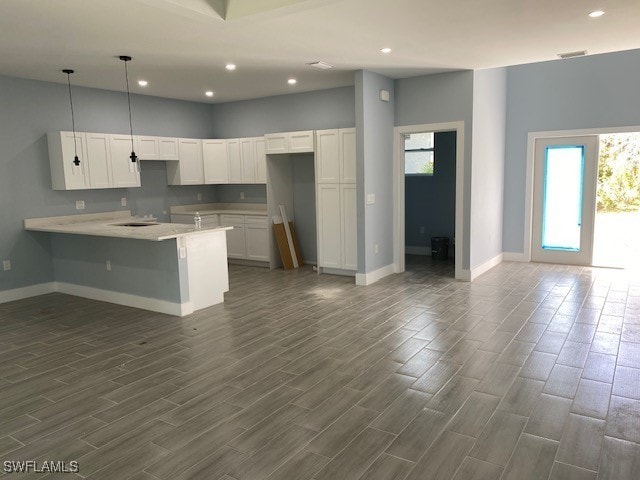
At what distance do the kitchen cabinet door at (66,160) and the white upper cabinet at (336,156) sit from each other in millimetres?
3434

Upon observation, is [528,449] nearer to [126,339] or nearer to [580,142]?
[126,339]

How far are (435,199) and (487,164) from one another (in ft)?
5.72

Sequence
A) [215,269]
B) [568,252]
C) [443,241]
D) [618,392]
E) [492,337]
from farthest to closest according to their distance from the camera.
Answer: [443,241], [568,252], [215,269], [492,337], [618,392]

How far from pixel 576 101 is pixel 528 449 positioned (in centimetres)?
624

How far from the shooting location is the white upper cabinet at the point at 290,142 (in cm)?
730

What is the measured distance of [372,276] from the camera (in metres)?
6.72

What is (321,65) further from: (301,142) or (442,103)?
(442,103)

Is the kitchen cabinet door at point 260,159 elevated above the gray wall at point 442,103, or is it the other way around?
the gray wall at point 442,103

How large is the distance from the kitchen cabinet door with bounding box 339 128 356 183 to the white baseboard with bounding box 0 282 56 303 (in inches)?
182

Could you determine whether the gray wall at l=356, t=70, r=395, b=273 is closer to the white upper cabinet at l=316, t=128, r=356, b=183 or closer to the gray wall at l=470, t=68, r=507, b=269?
the white upper cabinet at l=316, t=128, r=356, b=183

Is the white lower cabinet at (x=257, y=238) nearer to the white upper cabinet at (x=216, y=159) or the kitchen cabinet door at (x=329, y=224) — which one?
the white upper cabinet at (x=216, y=159)

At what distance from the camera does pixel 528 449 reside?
8.61 feet

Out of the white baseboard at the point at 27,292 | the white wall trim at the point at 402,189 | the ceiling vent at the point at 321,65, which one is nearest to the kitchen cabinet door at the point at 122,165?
the white baseboard at the point at 27,292

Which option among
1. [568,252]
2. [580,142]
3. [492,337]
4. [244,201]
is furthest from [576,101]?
[244,201]
